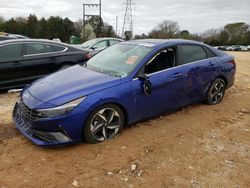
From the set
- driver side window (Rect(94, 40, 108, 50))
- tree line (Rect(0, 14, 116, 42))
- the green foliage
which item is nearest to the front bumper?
driver side window (Rect(94, 40, 108, 50))

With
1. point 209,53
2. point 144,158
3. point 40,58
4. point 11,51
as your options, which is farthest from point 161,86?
point 11,51

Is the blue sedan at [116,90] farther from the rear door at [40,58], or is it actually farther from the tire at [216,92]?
the rear door at [40,58]

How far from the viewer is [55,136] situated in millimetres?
3932

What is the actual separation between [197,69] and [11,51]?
4559 millimetres

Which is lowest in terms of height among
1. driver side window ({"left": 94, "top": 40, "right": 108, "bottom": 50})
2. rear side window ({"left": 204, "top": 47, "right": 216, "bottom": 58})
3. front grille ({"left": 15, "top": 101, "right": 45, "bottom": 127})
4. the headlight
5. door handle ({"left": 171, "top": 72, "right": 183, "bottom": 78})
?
front grille ({"left": 15, "top": 101, "right": 45, "bottom": 127})

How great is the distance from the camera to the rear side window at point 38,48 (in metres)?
7.41

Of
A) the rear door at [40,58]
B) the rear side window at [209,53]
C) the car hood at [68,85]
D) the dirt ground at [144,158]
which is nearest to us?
the dirt ground at [144,158]

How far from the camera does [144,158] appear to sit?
3947 mm

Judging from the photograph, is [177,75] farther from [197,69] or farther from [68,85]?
[68,85]

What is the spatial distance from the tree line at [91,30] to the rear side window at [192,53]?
42234 mm

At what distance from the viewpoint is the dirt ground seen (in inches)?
136

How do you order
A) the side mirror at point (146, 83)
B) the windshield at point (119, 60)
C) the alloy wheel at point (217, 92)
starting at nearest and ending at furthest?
the side mirror at point (146, 83), the windshield at point (119, 60), the alloy wheel at point (217, 92)

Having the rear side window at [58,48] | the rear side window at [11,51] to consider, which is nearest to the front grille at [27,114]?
the rear side window at [11,51]

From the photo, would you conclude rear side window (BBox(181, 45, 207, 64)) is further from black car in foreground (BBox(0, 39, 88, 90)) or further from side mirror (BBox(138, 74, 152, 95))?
black car in foreground (BBox(0, 39, 88, 90))
